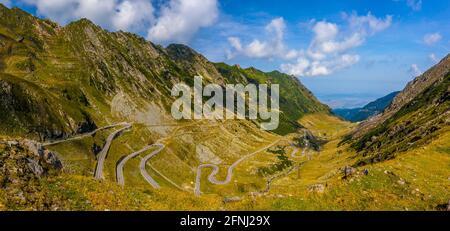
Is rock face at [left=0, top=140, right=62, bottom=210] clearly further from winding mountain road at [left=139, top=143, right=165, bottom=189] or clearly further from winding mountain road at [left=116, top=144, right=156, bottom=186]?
winding mountain road at [left=139, top=143, right=165, bottom=189]

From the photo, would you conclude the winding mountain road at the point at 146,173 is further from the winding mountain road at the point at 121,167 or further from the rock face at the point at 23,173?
the rock face at the point at 23,173

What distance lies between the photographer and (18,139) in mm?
40594

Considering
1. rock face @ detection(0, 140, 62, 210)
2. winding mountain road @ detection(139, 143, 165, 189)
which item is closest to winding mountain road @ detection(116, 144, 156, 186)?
winding mountain road @ detection(139, 143, 165, 189)

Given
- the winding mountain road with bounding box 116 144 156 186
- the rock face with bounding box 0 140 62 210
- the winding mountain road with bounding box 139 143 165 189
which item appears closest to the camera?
the rock face with bounding box 0 140 62 210

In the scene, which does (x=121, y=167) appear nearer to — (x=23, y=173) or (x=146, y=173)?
(x=146, y=173)

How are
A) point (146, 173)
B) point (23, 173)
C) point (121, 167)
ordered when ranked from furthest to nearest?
1. point (146, 173)
2. point (121, 167)
3. point (23, 173)

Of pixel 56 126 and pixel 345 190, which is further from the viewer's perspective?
pixel 56 126

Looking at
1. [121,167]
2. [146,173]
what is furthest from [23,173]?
[146,173]

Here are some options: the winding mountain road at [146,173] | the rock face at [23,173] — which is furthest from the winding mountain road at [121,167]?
the rock face at [23,173]

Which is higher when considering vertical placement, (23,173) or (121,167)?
(23,173)
